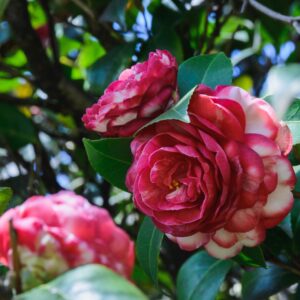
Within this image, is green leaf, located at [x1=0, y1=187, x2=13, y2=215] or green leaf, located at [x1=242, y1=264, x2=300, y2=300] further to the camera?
green leaf, located at [x1=242, y1=264, x2=300, y2=300]

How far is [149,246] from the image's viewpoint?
1012 mm

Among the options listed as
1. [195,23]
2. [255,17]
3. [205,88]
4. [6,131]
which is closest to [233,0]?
[195,23]

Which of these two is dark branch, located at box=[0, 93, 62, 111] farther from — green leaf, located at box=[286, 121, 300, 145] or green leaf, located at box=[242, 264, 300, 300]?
→ green leaf, located at box=[286, 121, 300, 145]

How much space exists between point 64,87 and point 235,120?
777 millimetres

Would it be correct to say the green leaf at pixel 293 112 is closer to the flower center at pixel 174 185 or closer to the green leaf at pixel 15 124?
the flower center at pixel 174 185

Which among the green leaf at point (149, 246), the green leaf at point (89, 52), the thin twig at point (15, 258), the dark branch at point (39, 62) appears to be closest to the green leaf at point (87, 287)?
the thin twig at point (15, 258)

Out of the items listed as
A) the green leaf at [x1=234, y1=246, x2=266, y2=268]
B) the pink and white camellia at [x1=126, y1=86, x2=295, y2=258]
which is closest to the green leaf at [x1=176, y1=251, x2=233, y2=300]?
the green leaf at [x1=234, y1=246, x2=266, y2=268]

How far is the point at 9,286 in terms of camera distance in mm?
704

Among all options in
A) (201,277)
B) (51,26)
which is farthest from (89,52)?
(201,277)

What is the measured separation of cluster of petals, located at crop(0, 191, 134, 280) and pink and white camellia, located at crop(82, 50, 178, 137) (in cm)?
17

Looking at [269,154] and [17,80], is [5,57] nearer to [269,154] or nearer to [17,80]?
[17,80]

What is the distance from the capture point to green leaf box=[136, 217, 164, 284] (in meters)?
1.00

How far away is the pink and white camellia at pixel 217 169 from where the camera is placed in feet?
2.74

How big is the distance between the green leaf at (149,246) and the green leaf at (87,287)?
32 centimetres
